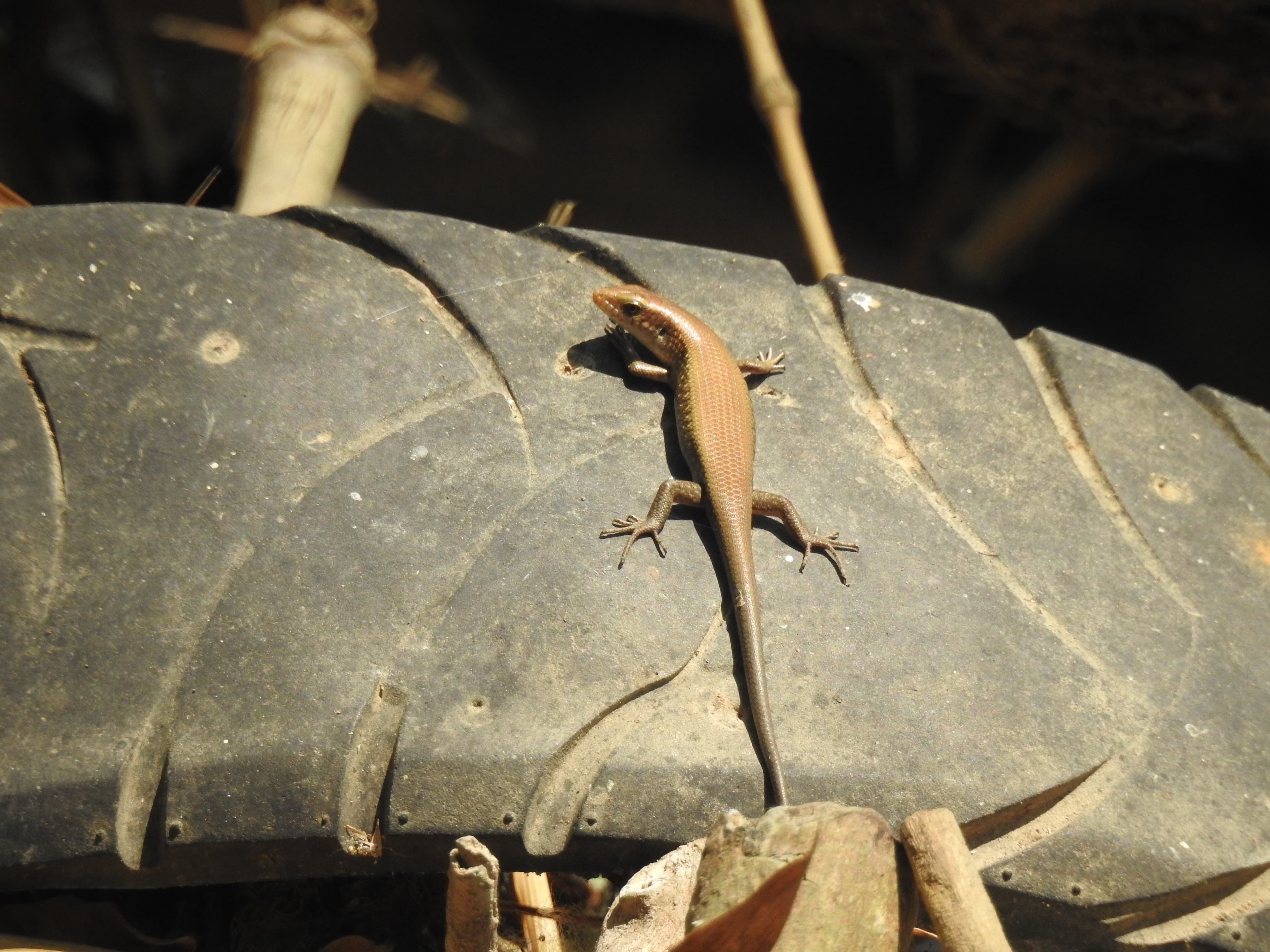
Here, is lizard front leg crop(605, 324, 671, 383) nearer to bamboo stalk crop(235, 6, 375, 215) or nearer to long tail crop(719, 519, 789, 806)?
long tail crop(719, 519, 789, 806)

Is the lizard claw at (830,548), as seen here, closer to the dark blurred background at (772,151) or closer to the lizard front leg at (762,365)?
the lizard front leg at (762,365)

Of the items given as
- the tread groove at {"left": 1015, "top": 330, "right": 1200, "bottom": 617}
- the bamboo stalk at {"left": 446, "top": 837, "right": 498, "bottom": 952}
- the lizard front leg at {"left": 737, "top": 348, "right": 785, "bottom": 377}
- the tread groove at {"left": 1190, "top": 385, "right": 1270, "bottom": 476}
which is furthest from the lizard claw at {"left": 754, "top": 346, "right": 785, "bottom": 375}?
the bamboo stalk at {"left": 446, "top": 837, "right": 498, "bottom": 952}

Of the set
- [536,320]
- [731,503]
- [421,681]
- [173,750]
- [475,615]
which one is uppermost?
[536,320]

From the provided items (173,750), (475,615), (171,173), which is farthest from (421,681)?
(171,173)

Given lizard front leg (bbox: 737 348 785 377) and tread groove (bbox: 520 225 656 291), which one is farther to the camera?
tread groove (bbox: 520 225 656 291)

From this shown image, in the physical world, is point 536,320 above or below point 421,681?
above

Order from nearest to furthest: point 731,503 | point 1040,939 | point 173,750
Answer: point 173,750 < point 1040,939 < point 731,503

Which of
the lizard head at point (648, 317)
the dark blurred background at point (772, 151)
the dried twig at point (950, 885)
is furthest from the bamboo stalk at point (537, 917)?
the dark blurred background at point (772, 151)

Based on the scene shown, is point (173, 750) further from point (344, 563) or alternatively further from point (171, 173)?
point (171, 173)
